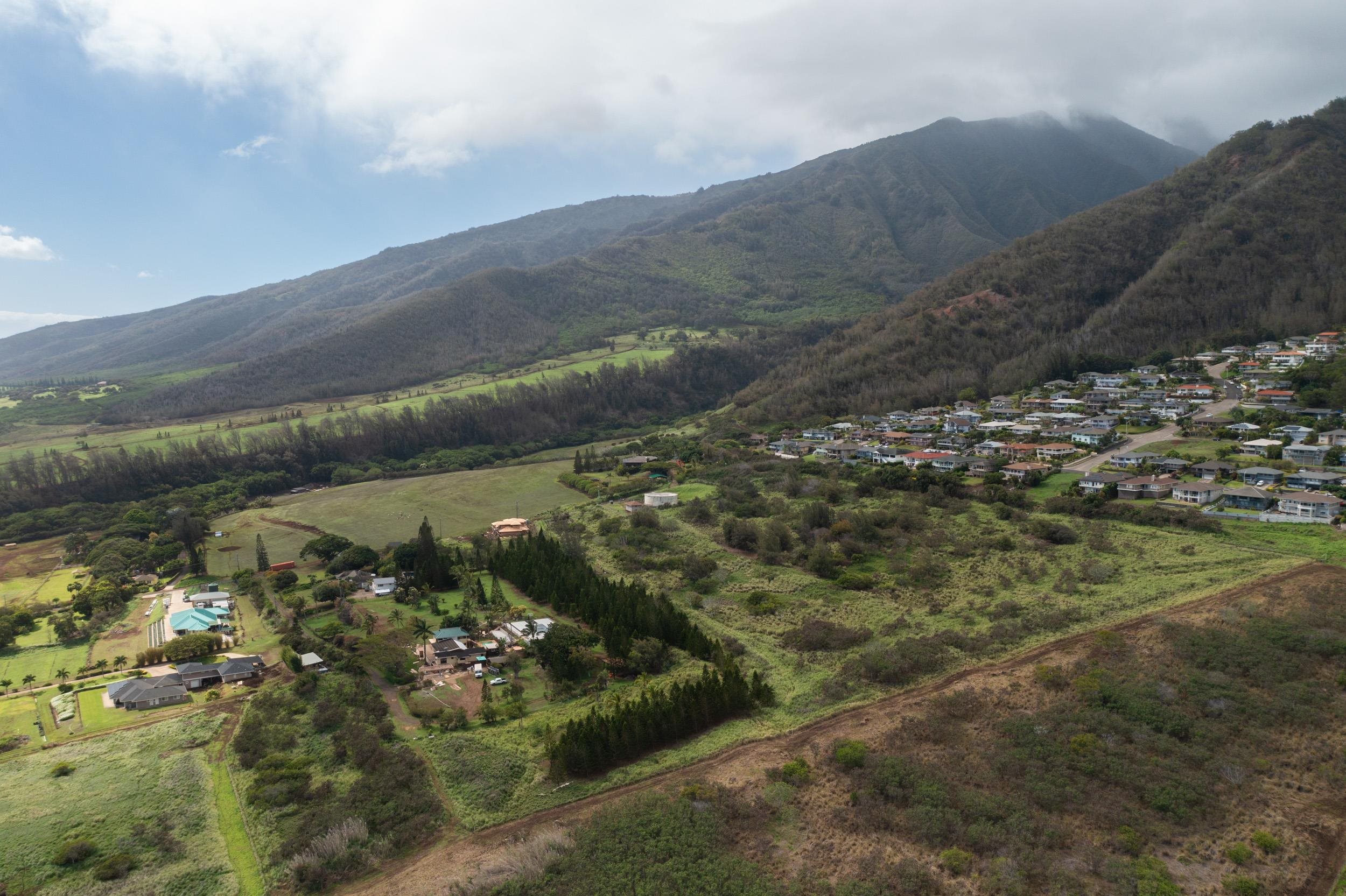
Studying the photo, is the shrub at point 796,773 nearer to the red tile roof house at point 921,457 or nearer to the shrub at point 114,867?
the shrub at point 114,867

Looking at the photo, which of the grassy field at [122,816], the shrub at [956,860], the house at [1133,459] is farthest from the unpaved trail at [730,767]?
the house at [1133,459]

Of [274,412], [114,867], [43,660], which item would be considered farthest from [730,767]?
[274,412]

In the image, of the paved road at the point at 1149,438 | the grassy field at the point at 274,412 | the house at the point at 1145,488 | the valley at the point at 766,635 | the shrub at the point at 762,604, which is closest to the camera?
the valley at the point at 766,635

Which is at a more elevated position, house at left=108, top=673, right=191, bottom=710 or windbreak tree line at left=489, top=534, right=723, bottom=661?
house at left=108, top=673, right=191, bottom=710

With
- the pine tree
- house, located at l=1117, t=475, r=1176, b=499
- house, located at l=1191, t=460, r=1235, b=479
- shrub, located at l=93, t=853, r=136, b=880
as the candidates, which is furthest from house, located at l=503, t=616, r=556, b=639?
house, located at l=1191, t=460, r=1235, b=479

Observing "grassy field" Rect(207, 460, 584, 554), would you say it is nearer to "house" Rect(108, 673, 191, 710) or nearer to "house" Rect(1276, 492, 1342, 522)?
"house" Rect(108, 673, 191, 710)

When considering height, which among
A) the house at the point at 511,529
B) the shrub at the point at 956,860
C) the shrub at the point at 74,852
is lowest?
the shrub at the point at 956,860
